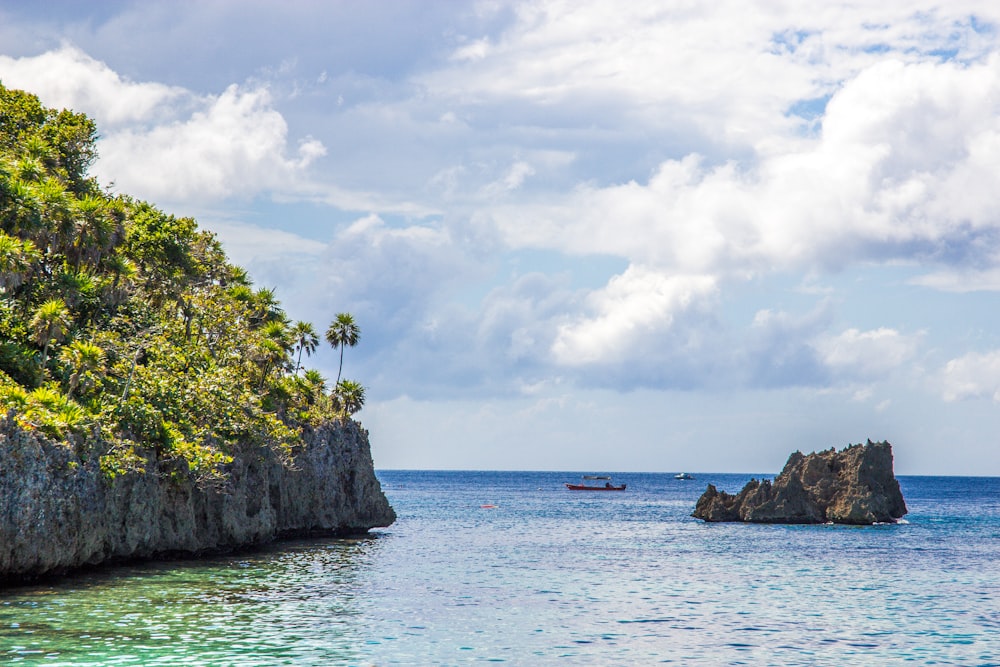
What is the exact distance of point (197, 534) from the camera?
162 ft

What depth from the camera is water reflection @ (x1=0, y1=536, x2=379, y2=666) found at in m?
25.0

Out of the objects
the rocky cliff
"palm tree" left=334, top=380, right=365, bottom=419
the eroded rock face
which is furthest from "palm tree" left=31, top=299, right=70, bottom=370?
the eroded rock face

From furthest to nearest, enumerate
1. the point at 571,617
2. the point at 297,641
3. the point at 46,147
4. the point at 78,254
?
the point at 46,147 < the point at 78,254 < the point at 571,617 < the point at 297,641

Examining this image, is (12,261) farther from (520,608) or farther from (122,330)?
(520,608)

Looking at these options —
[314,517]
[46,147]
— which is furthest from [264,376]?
[46,147]

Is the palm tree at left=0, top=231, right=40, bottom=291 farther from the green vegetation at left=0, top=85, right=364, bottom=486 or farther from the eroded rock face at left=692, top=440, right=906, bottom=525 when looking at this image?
the eroded rock face at left=692, top=440, right=906, bottom=525

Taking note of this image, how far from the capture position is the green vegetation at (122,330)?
1682 inches

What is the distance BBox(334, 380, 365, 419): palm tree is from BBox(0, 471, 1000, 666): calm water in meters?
15.3

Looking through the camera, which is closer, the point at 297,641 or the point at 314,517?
the point at 297,641

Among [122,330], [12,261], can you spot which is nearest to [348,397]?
[122,330]

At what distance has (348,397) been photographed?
77125 millimetres

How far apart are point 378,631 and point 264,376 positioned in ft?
126

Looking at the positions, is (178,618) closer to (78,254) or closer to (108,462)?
(108,462)

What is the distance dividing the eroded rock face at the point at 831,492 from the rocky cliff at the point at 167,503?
132 feet
